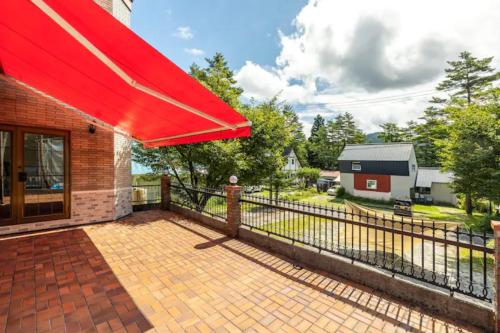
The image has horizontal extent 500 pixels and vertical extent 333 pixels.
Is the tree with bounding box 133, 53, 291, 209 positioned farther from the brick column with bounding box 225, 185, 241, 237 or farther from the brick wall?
the brick column with bounding box 225, 185, 241, 237

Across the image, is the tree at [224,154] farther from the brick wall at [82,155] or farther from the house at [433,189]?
the house at [433,189]

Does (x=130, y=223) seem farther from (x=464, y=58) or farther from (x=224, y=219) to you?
(x=464, y=58)

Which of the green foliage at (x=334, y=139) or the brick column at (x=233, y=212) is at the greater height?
the green foliage at (x=334, y=139)

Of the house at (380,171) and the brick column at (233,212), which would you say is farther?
the house at (380,171)

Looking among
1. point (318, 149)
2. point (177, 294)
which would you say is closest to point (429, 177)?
point (318, 149)

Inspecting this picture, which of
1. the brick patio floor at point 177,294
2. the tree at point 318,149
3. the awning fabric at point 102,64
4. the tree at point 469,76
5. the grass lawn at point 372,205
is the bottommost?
the grass lawn at point 372,205

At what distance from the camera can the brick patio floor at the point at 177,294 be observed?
9.68ft

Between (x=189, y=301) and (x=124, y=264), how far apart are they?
2035mm

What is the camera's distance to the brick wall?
6277 mm

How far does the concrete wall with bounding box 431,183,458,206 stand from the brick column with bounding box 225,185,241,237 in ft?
118

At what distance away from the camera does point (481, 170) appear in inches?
533

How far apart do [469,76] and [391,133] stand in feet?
65.9

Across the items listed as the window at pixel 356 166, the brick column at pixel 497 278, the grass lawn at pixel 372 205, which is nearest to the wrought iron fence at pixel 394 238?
the brick column at pixel 497 278

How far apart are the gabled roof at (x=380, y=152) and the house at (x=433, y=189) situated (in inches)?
194
